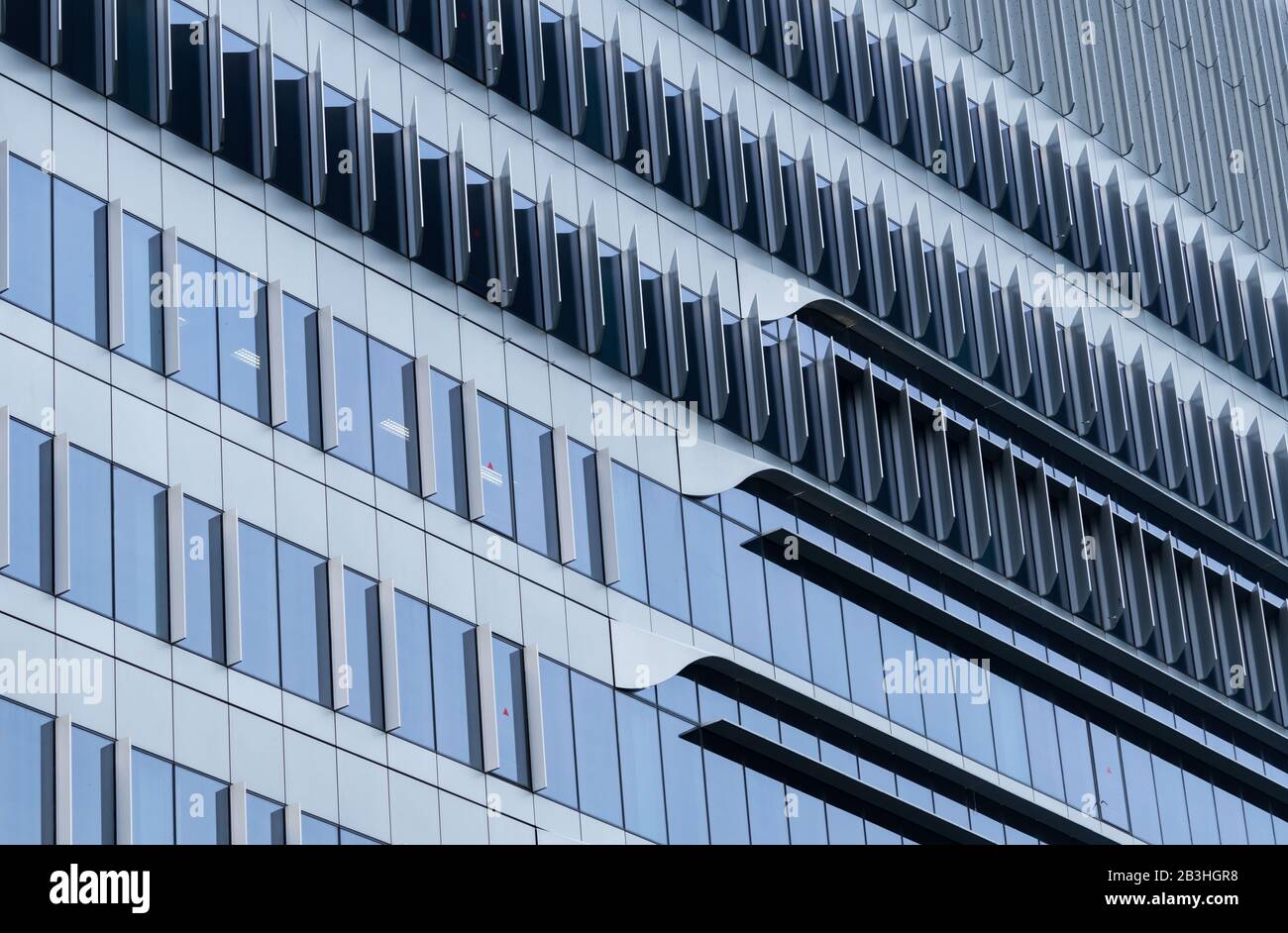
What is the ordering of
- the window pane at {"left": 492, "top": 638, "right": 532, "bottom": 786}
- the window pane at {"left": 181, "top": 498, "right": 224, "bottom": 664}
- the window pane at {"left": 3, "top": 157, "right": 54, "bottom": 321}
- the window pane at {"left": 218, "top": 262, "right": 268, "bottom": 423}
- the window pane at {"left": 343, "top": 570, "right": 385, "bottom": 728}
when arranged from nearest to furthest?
1. the window pane at {"left": 3, "top": 157, "right": 54, "bottom": 321}
2. the window pane at {"left": 181, "top": 498, "right": 224, "bottom": 664}
3. the window pane at {"left": 343, "top": 570, "right": 385, "bottom": 728}
4. the window pane at {"left": 218, "top": 262, "right": 268, "bottom": 423}
5. the window pane at {"left": 492, "top": 638, "right": 532, "bottom": 786}

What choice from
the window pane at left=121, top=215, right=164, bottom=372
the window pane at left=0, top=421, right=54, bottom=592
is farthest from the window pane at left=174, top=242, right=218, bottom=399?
the window pane at left=0, top=421, right=54, bottom=592

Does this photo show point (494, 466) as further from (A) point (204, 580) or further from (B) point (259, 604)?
(A) point (204, 580)

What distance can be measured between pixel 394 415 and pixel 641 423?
610 cm

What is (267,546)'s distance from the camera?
38.3 metres

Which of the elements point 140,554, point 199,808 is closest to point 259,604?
point 140,554

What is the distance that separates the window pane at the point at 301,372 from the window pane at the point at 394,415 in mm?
1210

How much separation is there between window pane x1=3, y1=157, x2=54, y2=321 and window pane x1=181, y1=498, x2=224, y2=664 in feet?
11.5

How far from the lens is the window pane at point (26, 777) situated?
108 ft

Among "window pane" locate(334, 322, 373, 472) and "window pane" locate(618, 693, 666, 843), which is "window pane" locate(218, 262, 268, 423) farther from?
→ "window pane" locate(618, 693, 666, 843)

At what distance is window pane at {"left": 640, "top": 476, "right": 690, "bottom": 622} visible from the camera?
149 ft

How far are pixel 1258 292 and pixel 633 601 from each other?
24452 mm

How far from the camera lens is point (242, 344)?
39.4m

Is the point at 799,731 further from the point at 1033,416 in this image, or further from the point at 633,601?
the point at 1033,416

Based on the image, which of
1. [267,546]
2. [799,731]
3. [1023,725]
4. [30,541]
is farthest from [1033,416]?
[30,541]
